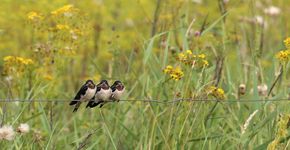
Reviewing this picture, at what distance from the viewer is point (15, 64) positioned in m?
4.31

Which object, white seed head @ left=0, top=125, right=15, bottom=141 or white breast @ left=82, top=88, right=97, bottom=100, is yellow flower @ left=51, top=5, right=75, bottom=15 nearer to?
white seed head @ left=0, top=125, right=15, bottom=141

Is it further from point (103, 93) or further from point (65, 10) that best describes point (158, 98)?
point (103, 93)

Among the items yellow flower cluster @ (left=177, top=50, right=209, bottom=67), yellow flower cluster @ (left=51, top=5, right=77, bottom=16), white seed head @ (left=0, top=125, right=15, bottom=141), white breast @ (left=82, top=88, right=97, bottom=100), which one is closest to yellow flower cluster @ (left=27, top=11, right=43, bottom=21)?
yellow flower cluster @ (left=51, top=5, right=77, bottom=16)

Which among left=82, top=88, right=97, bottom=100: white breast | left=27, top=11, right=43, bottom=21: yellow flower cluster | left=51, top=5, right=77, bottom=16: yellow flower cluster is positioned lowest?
left=82, top=88, right=97, bottom=100: white breast

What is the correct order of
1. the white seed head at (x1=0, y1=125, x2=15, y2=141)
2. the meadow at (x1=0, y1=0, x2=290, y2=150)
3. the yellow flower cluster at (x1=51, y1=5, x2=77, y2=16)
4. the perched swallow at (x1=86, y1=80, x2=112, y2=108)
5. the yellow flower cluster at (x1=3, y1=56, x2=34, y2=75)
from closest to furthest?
the perched swallow at (x1=86, y1=80, x2=112, y2=108), the white seed head at (x1=0, y1=125, x2=15, y2=141), the meadow at (x1=0, y1=0, x2=290, y2=150), the yellow flower cluster at (x1=3, y1=56, x2=34, y2=75), the yellow flower cluster at (x1=51, y1=5, x2=77, y2=16)

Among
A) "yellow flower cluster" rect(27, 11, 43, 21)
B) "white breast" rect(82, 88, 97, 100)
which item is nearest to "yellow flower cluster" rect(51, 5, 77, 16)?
"yellow flower cluster" rect(27, 11, 43, 21)

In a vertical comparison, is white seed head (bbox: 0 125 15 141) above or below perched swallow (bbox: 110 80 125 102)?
below

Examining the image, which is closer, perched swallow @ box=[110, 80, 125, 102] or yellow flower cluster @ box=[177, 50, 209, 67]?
perched swallow @ box=[110, 80, 125, 102]

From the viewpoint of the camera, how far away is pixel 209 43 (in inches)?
184

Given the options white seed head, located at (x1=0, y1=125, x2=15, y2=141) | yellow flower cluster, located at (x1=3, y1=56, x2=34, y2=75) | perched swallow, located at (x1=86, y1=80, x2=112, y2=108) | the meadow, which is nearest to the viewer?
perched swallow, located at (x1=86, y1=80, x2=112, y2=108)

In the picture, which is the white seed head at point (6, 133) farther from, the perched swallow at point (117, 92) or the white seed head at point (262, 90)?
the white seed head at point (262, 90)

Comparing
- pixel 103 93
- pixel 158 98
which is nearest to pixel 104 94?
pixel 103 93

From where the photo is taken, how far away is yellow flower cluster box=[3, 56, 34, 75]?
13.9 ft

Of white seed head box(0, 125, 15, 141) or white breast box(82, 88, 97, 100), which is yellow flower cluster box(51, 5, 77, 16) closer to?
white seed head box(0, 125, 15, 141)
